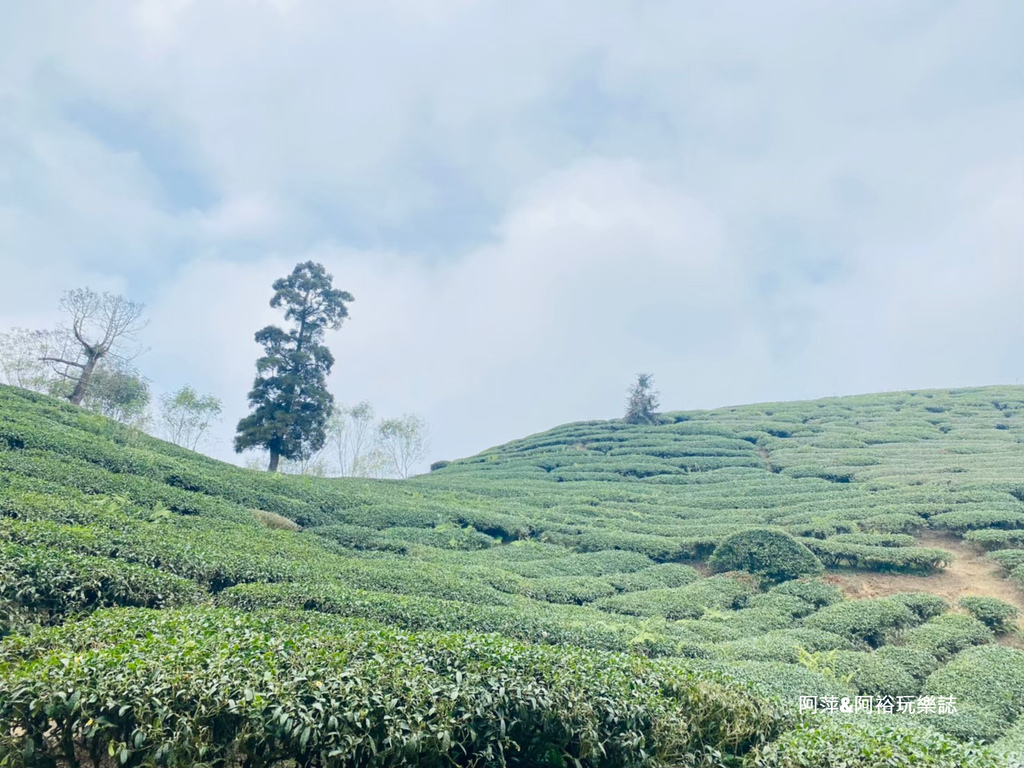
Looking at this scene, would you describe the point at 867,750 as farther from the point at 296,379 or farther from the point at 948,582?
the point at 296,379

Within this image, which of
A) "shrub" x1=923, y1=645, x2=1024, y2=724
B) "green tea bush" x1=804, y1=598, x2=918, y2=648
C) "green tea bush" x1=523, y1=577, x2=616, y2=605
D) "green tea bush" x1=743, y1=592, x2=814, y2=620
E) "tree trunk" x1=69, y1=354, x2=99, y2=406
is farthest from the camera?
"tree trunk" x1=69, y1=354, x2=99, y2=406

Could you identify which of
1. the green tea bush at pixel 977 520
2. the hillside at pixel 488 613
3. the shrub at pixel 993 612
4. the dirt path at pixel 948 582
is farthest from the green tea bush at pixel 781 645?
the green tea bush at pixel 977 520

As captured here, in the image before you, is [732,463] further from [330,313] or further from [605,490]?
[330,313]

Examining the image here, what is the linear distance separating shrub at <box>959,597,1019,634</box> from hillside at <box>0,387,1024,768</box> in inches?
2.8

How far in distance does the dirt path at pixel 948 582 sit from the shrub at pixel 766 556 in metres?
0.71

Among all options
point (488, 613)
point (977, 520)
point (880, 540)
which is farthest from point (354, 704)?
point (977, 520)

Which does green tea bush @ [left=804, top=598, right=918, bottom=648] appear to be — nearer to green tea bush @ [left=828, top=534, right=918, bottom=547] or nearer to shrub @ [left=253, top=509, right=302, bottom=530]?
green tea bush @ [left=828, top=534, right=918, bottom=547]

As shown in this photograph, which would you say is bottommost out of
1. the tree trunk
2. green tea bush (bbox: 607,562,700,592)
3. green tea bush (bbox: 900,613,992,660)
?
green tea bush (bbox: 900,613,992,660)

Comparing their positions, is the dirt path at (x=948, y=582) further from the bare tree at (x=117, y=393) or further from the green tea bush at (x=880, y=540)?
the bare tree at (x=117, y=393)

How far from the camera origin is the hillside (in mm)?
5070

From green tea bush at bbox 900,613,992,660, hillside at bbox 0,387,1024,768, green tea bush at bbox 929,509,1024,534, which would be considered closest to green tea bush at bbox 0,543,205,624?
hillside at bbox 0,387,1024,768

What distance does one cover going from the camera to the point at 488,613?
37.1 feet

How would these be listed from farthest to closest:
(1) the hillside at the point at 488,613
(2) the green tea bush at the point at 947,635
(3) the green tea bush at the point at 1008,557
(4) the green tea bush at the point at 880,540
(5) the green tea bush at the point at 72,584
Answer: (4) the green tea bush at the point at 880,540 → (3) the green tea bush at the point at 1008,557 → (2) the green tea bush at the point at 947,635 → (5) the green tea bush at the point at 72,584 → (1) the hillside at the point at 488,613

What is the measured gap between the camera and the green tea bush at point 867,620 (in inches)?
496
